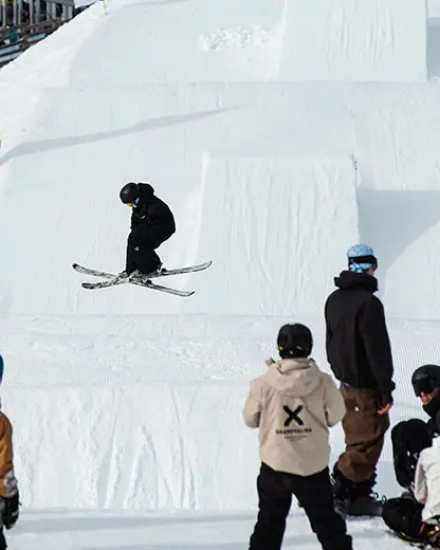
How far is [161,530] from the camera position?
17.1 feet

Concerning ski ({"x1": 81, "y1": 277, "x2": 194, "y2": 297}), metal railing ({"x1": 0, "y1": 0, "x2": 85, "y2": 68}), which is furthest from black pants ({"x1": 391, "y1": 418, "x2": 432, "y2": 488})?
metal railing ({"x1": 0, "y1": 0, "x2": 85, "y2": 68})

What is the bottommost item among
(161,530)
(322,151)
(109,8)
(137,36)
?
(161,530)

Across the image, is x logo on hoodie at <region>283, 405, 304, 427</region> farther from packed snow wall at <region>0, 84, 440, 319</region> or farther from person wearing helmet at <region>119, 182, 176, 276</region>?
packed snow wall at <region>0, 84, 440, 319</region>

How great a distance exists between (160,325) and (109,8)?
47.2 ft

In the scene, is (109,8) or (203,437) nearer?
(203,437)

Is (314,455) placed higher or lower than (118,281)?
lower

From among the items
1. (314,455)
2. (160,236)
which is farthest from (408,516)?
(160,236)

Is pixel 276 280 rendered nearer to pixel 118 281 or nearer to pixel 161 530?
pixel 118 281

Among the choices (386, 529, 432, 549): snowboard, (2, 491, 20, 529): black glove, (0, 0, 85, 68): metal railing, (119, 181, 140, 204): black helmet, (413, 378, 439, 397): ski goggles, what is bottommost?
(386, 529, 432, 549): snowboard

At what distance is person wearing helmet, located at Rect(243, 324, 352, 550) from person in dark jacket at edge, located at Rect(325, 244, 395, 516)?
35.5 inches

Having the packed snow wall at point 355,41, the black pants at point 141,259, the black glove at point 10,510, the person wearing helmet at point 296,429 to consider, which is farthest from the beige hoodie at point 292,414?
the packed snow wall at point 355,41

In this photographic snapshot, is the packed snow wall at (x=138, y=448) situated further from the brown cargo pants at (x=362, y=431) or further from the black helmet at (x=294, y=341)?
the black helmet at (x=294, y=341)

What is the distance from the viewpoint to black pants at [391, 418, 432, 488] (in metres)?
5.14

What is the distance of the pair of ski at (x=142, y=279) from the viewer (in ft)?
35.6
